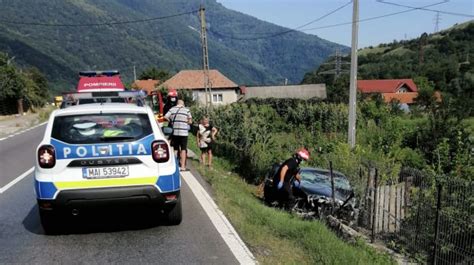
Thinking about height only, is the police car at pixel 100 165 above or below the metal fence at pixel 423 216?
above

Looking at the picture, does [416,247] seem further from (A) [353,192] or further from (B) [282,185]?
(B) [282,185]

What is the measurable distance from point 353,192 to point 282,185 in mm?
1353

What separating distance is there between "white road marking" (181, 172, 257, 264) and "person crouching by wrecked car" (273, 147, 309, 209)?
158 centimetres

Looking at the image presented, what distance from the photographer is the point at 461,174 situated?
9.96 m

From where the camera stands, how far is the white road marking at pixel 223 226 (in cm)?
555


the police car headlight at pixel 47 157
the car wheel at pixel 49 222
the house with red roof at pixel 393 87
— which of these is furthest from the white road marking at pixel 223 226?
the house with red roof at pixel 393 87

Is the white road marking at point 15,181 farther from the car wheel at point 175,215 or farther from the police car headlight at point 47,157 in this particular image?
the car wheel at point 175,215

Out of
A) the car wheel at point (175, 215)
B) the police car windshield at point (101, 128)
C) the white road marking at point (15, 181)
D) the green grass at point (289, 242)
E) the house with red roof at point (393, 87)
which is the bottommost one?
the house with red roof at point (393, 87)

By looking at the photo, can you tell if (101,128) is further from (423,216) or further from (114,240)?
(423,216)

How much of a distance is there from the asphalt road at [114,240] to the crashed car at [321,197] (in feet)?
10.2

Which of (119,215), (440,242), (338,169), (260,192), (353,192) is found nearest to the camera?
(440,242)

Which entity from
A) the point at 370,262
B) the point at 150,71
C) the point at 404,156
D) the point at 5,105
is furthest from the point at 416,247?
the point at 150,71

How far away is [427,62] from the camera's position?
123m

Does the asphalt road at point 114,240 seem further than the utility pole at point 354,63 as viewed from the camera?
No
